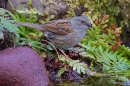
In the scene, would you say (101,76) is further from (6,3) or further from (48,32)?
(6,3)

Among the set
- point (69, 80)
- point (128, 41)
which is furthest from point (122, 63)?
point (128, 41)

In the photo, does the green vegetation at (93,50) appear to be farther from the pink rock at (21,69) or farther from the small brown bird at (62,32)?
the pink rock at (21,69)

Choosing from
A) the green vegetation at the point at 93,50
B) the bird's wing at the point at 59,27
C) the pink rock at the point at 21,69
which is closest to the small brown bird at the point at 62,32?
the bird's wing at the point at 59,27

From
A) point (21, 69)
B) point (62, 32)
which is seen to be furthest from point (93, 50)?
point (21, 69)

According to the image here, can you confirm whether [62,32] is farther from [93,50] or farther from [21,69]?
[21,69]

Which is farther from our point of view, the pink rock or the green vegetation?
the green vegetation

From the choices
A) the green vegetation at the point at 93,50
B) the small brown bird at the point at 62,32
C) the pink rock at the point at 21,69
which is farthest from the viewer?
the small brown bird at the point at 62,32

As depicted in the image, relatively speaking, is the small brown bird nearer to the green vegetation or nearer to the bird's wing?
the bird's wing

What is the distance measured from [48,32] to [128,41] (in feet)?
9.47

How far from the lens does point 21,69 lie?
13.2 feet

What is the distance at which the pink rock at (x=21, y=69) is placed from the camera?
3.95 metres

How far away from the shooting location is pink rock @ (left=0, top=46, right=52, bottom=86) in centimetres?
395

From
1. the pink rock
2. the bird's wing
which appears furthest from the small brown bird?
the pink rock

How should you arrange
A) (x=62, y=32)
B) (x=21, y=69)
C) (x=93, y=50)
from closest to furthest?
(x=21, y=69), (x=62, y=32), (x=93, y=50)
